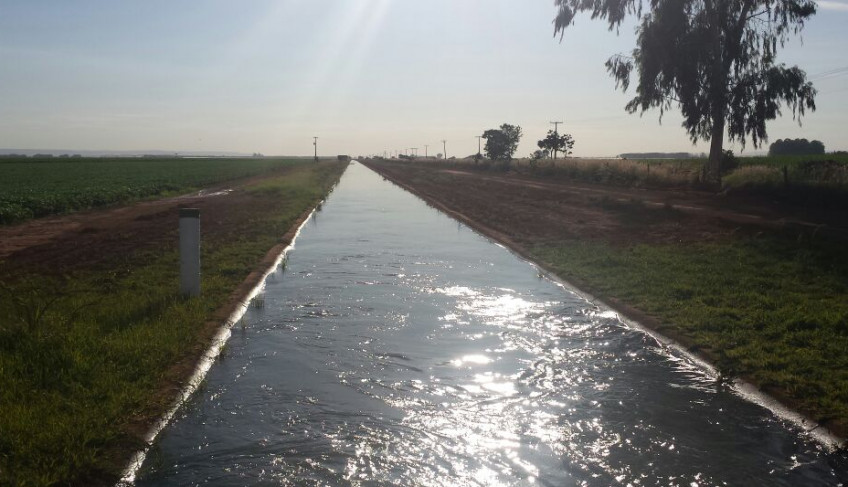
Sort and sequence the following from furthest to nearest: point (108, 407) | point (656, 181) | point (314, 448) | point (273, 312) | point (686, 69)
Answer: point (656, 181)
point (686, 69)
point (273, 312)
point (108, 407)
point (314, 448)

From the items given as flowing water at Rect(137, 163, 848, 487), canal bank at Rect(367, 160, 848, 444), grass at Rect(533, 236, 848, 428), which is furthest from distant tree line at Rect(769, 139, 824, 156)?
flowing water at Rect(137, 163, 848, 487)

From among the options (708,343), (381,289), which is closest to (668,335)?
(708,343)

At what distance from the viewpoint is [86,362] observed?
19.9 feet

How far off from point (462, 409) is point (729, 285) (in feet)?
21.9

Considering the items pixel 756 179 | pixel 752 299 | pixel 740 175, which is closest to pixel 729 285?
pixel 752 299

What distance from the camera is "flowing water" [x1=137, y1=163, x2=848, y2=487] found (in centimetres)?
450

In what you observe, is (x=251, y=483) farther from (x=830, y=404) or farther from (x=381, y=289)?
(x=381, y=289)

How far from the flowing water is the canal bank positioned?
1.55 feet

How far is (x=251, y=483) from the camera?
4.26 meters

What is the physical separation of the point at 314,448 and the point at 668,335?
4972mm

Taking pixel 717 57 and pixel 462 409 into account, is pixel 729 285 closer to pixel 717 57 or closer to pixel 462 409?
pixel 462 409

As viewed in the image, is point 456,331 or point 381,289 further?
point 381,289

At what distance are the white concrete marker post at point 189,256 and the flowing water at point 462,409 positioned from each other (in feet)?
3.62

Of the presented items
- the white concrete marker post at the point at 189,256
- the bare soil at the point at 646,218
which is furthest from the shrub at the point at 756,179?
the white concrete marker post at the point at 189,256
